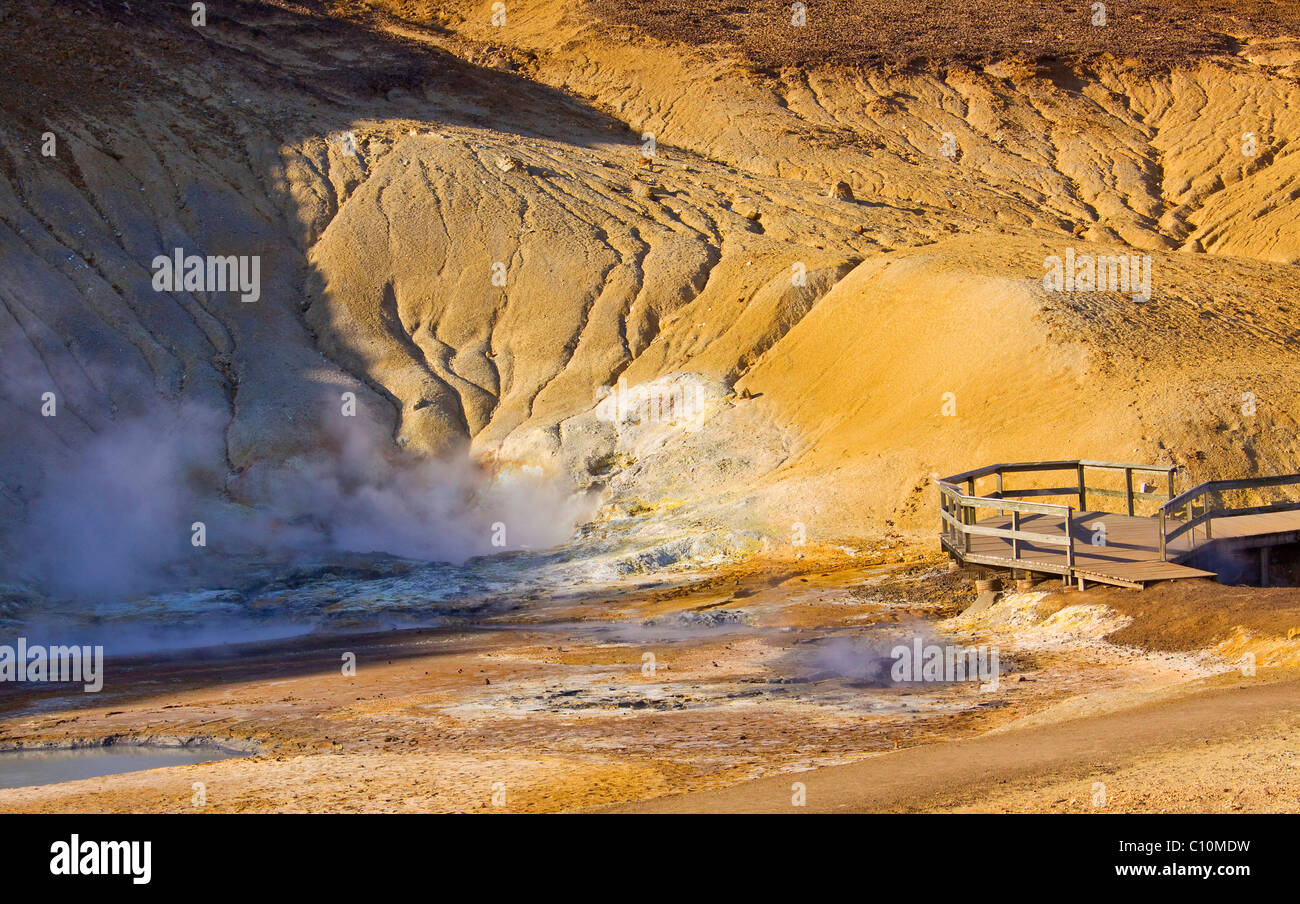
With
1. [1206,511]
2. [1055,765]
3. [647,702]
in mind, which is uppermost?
[1206,511]

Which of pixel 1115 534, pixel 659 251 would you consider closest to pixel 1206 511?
pixel 1115 534

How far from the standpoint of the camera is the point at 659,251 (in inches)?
1460

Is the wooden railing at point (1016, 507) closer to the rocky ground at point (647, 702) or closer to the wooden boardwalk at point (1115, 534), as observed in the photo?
the wooden boardwalk at point (1115, 534)

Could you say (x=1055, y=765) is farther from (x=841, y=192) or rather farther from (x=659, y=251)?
(x=841, y=192)

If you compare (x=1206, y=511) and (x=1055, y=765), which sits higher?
(x=1206, y=511)

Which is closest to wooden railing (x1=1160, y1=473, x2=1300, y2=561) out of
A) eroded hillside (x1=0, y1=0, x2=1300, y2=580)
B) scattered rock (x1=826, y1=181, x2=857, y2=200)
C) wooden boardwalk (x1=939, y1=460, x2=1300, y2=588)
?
wooden boardwalk (x1=939, y1=460, x2=1300, y2=588)

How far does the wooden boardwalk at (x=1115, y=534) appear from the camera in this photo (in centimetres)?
1605

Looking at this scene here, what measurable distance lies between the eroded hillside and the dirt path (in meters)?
13.4

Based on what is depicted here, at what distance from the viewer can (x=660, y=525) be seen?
87.8ft

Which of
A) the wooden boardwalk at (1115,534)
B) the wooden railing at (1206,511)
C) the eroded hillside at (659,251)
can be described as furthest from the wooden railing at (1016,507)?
the eroded hillside at (659,251)

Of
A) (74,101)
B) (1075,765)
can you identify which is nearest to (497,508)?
(74,101)

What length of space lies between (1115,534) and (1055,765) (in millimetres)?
9725

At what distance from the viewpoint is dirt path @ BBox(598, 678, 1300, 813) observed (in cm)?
862

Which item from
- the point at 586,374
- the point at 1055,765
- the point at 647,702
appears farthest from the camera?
the point at 586,374
